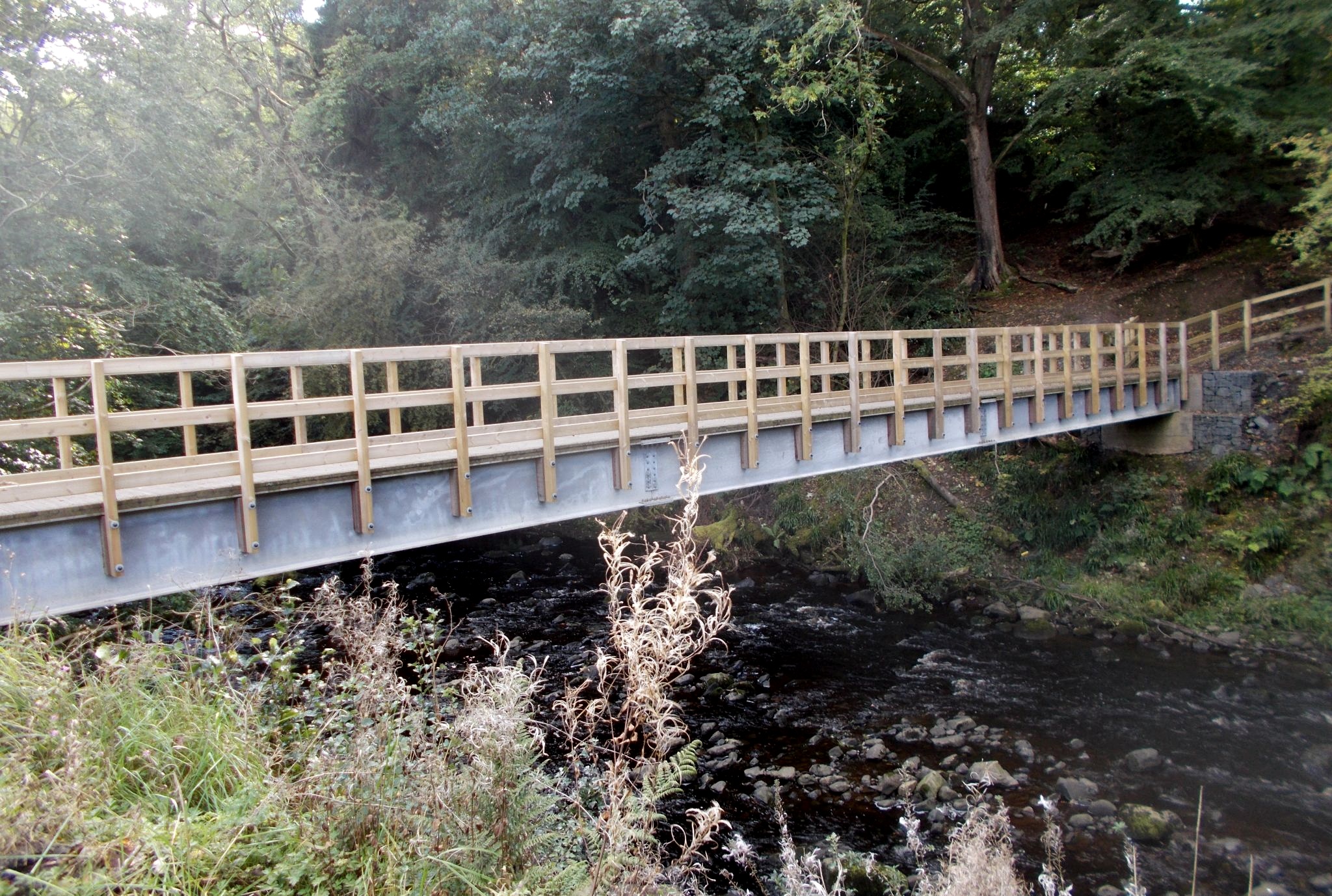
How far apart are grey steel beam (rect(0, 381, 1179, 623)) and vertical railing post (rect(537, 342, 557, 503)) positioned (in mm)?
157

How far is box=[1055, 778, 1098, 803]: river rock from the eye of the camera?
8086mm

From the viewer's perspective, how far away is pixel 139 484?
18.1ft

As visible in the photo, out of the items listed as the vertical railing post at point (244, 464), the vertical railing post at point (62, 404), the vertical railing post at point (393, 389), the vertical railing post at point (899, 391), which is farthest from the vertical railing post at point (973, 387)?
the vertical railing post at point (62, 404)

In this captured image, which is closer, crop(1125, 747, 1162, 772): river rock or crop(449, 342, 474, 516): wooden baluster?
crop(449, 342, 474, 516): wooden baluster

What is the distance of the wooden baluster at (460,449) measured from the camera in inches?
272

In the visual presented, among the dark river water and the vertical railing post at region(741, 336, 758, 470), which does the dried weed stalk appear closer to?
the dark river water

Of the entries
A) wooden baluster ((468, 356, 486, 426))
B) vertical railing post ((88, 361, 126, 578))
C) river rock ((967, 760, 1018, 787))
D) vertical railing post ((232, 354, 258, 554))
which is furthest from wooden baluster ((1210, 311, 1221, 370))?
vertical railing post ((88, 361, 126, 578))

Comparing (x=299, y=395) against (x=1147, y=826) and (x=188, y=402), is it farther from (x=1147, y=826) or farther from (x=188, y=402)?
(x=1147, y=826)

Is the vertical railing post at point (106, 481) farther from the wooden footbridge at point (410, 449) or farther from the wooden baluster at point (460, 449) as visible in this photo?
the wooden baluster at point (460, 449)

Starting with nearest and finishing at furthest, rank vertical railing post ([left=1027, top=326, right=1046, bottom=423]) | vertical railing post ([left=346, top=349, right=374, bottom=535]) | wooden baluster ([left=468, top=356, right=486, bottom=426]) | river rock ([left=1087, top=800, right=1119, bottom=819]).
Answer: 1. vertical railing post ([left=346, top=349, right=374, bottom=535])
2. wooden baluster ([left=468, top=356, right=486, bottom=426])
3. river rock ([left=1087, top=800, right=1119, bottom=819])
4. vertical railing post ([left=1027, top=326, right=1046, bottom=423])

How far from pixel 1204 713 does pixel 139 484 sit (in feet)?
38.5

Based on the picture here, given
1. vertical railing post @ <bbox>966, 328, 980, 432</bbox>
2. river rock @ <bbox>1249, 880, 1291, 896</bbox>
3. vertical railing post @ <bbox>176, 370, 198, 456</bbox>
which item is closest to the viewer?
vertical railing post @ <bbox>176, 370, 198, 456</bbox>

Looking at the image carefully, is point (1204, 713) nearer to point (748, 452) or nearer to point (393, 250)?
point (748, 452)

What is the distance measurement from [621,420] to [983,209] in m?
17.3
